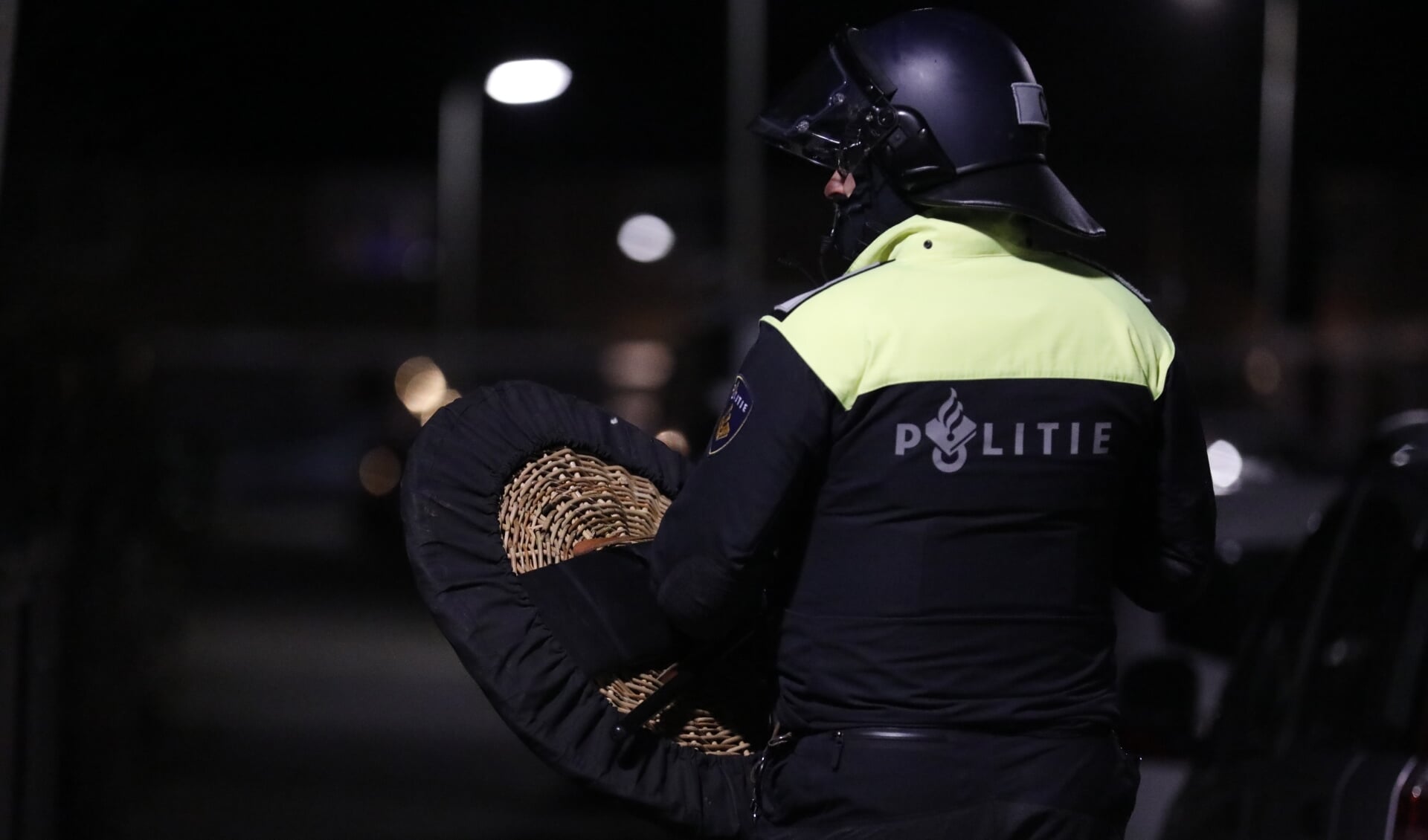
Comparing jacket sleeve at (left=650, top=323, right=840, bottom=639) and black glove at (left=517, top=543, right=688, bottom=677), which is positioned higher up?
jacket sleeve at (left=650, top=323, right=840, bottom=639)

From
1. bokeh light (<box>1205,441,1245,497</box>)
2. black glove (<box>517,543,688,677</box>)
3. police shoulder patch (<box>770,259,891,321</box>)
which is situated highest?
police shoulder patch (<box>770,259,891,321</box>)

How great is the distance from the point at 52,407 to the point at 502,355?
30177 millimetres

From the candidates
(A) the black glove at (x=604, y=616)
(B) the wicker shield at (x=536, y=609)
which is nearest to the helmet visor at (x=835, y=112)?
(B) the wicker shield at (x=536, y=609)

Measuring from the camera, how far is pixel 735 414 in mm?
2154

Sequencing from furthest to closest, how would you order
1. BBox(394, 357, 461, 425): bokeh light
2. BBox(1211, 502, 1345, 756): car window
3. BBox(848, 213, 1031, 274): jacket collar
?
BBox(394, 357, 461, 425): bokeh light
BBox(1211, 502, 1345, 756): car window
BBox(848, 213, 1031, 274): jacket collar

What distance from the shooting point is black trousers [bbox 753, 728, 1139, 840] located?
2119 mm

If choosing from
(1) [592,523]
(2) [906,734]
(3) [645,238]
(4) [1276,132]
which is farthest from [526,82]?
(3) [645,238]

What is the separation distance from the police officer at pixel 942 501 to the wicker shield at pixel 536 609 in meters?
0.14

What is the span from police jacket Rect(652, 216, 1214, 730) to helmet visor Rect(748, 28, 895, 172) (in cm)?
16

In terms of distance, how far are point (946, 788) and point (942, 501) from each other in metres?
0.35

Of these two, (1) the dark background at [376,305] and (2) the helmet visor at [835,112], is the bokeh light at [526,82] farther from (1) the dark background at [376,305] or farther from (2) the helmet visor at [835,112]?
(2) the helmet visor at [835,112]

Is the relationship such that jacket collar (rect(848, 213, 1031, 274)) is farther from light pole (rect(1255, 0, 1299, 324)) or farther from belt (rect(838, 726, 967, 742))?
light pole (rect(1255, 0, 1299, 324))

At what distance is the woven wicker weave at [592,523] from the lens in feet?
7.72

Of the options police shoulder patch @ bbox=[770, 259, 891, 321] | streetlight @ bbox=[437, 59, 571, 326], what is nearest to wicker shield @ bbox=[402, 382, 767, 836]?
police shoulder patch @ bbox=[770, 259, 891, 321]
